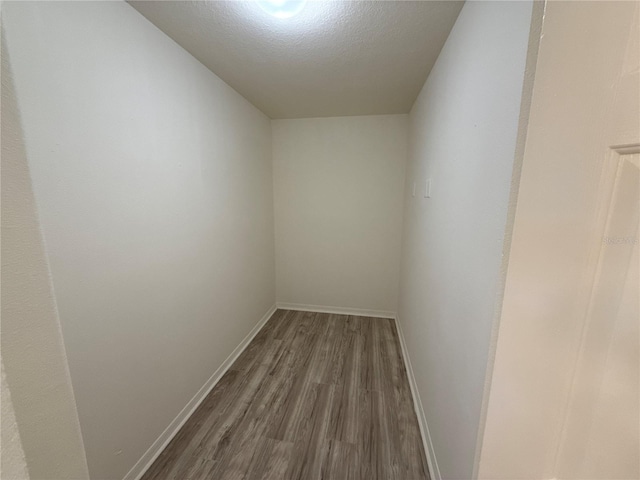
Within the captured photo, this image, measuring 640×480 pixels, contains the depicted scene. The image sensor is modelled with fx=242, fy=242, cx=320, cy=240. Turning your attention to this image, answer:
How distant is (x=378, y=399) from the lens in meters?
1.75

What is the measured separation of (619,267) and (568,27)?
1.55ft

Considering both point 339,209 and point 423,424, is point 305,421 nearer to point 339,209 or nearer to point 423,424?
point 423,424

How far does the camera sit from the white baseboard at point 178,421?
1.26 m

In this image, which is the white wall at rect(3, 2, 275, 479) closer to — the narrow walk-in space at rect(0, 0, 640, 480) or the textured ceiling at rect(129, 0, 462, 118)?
the narrow walk-in space at rect(0, 0, 640, 480)

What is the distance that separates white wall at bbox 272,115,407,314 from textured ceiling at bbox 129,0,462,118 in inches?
23.3

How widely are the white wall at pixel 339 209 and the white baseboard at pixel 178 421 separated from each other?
3.81ft

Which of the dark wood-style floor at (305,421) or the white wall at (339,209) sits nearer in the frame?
the dark wood-style floor at (305,421)

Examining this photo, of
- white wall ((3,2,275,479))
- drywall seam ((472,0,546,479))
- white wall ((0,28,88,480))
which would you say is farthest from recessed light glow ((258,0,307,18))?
white wall ((0,28,88,480))

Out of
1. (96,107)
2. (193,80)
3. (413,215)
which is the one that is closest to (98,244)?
(96,107)

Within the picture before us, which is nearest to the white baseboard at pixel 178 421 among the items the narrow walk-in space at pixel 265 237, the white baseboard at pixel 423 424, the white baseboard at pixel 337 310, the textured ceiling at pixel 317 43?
the narrow walk-in space at pixel 265 237

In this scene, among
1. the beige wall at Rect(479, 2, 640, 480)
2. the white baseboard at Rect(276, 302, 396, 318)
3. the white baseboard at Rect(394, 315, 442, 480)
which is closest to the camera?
the beige wall at Rect(479, 2, 640, 480)

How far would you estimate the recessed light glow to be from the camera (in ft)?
3.63

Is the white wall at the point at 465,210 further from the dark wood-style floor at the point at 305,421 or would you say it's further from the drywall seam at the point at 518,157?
the dark wood-style floor at the point at 305,421

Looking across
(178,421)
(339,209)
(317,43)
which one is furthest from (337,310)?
(317,43)
